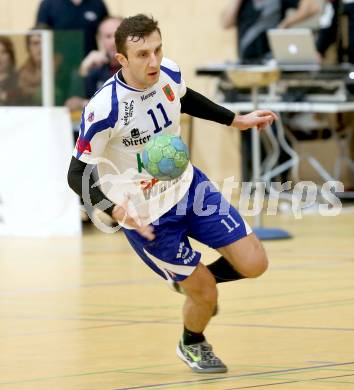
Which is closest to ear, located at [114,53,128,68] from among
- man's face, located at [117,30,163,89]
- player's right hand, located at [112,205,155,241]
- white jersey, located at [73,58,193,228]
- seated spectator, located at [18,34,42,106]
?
man's face, located at [117,30,163,89]

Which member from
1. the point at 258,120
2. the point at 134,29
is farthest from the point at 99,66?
the point at 134,29

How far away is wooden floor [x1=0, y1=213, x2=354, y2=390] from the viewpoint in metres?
6.04

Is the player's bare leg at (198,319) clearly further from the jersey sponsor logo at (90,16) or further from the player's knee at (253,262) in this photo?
the jersey sponsor logo at (90,16)

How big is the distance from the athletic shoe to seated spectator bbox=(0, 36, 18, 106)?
6.59 metres

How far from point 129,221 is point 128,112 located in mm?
801

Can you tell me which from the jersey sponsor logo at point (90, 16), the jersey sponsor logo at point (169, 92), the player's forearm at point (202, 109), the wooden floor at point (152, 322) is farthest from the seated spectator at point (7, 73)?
the jersey sponsor logo at point (169, 92)

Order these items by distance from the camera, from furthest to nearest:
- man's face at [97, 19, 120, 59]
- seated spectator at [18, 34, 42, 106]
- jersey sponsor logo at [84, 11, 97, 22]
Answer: jersey sponsor logo at [84, 11, 97, 22] < man's face at [97, 19, 120, 59] < seated spectator at [18, 34, 42, 106]

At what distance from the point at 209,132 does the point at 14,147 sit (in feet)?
13.4

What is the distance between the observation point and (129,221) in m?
5.46

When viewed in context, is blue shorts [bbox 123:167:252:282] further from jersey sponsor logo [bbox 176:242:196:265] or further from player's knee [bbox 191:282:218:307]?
player's knee [bbox 191:282:218:307]

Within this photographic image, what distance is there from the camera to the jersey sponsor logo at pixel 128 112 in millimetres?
6023

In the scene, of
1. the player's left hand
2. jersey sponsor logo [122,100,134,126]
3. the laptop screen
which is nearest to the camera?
jersey sponsor logo [122,100,134,126]

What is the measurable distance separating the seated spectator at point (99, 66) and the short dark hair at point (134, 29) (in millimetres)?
6616

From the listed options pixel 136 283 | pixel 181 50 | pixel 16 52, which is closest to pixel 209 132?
pixel 181 50
